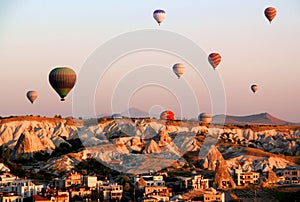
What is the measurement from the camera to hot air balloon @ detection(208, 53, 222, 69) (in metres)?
107

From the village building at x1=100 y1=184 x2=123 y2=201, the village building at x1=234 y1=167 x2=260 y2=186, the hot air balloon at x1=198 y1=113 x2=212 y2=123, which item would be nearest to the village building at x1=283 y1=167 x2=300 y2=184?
the village building at x1=234 y1=167 x2=260 y2=186

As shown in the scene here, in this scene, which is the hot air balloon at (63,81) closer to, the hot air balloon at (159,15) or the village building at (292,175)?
the hot air balloon at (159,15)

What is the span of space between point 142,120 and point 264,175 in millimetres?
39864

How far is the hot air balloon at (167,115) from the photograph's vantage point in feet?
447

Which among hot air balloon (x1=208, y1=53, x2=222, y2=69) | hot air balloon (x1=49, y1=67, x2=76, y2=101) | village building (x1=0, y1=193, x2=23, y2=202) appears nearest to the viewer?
village building (x1=0, y1=193, x2=23, y2=202)

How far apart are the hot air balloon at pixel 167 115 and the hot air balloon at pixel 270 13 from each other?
36.0m

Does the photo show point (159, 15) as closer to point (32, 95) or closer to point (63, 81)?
point (63, 81)

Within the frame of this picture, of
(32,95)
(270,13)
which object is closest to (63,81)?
(32,95)

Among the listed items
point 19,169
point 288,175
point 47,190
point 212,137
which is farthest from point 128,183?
point 212,137

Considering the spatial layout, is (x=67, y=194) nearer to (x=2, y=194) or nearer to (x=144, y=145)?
(x=2, y=194)

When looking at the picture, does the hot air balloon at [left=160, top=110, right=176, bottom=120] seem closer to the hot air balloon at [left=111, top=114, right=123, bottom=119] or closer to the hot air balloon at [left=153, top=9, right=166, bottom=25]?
the hot air balloon at [left=111, top=114, right=123, bottom=119]

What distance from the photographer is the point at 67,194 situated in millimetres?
72375

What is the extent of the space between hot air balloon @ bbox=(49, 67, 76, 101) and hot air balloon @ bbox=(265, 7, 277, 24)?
23558 mm

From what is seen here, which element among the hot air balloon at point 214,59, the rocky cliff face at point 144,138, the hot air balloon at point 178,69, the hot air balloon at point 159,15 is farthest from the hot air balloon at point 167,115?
the hot air balloon at point 159,15
